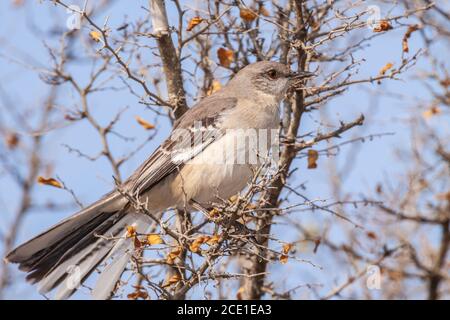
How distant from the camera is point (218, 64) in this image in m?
6.53

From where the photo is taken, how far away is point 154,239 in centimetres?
512

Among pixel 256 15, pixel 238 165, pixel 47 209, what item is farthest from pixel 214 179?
pixel 47 209

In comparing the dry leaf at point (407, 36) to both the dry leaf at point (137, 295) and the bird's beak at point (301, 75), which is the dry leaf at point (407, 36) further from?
the dry leaf at point (137, 295)

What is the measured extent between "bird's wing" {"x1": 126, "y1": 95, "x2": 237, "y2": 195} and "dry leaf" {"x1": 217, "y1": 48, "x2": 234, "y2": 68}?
38 cm

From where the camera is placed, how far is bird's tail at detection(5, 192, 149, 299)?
565 cm

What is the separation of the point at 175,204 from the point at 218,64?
1.20m

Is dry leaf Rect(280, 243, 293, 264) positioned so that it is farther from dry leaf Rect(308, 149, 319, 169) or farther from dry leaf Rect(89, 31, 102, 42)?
dry leaf Rect(89, 31, 102, 42)

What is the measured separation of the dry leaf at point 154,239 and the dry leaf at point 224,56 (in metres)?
1.91

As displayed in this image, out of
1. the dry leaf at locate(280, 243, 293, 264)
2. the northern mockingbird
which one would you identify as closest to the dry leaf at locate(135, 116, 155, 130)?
the northern mockingbird

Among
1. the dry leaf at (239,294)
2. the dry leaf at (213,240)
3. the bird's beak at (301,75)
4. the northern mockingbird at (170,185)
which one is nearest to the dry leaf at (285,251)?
the dry leaf at (213,240)

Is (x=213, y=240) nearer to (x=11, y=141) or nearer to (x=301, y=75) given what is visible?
(x=301, y=75)

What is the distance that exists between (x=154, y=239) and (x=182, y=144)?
131cm

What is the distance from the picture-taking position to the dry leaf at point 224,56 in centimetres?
643

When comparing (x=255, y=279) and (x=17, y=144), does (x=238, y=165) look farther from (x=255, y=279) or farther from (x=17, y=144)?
(x=17, y=144)
